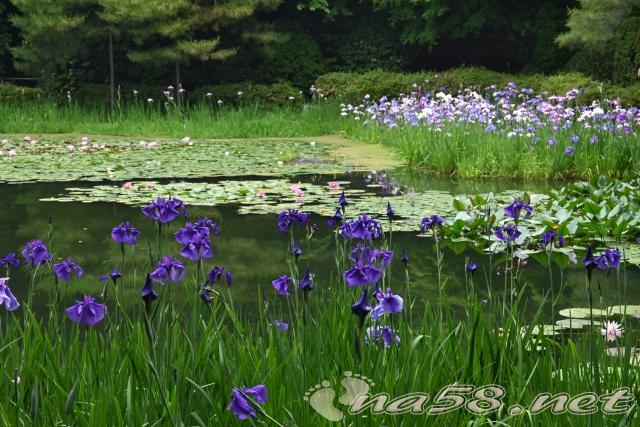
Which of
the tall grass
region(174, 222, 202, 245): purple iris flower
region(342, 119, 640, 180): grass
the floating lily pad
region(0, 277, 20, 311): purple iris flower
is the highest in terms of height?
region(174, 222, 202, 245): purple iris flower

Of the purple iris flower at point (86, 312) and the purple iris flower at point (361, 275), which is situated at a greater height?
the purple iris flower at point (361, 275)

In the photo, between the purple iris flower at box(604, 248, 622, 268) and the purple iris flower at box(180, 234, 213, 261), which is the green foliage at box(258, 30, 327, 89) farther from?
the purple iris flower at box(180, 234, 213, 261)

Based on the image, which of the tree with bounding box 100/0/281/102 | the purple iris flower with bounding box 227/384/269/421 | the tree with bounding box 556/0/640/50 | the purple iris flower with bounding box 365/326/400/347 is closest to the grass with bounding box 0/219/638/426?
the purple iris flower with bounding box 365/326/400/347

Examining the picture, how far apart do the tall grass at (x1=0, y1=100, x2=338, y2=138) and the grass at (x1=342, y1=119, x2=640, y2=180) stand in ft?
16.0

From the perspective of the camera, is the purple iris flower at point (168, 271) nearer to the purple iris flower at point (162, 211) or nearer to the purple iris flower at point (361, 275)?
the purple iris flower at point (162, 211)

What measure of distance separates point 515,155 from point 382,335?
8066mm

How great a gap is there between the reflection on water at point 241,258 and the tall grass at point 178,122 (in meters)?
7.72

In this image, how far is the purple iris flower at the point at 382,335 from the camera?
9.59 ft

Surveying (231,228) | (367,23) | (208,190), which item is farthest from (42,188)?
(367,23)

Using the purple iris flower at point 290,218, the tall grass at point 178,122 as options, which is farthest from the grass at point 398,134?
the purple iris flower at point 290,218

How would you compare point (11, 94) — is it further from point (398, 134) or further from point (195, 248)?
point (195, 248)

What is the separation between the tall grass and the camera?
16.8 m

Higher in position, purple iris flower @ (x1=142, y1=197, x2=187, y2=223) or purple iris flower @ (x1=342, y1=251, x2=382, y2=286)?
purple iris flower @ (x1=142, y1=197, x2=187, y2=223)

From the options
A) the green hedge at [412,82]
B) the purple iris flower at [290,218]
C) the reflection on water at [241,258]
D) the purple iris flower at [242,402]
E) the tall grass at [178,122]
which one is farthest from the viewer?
the green hedge at [412,82]
